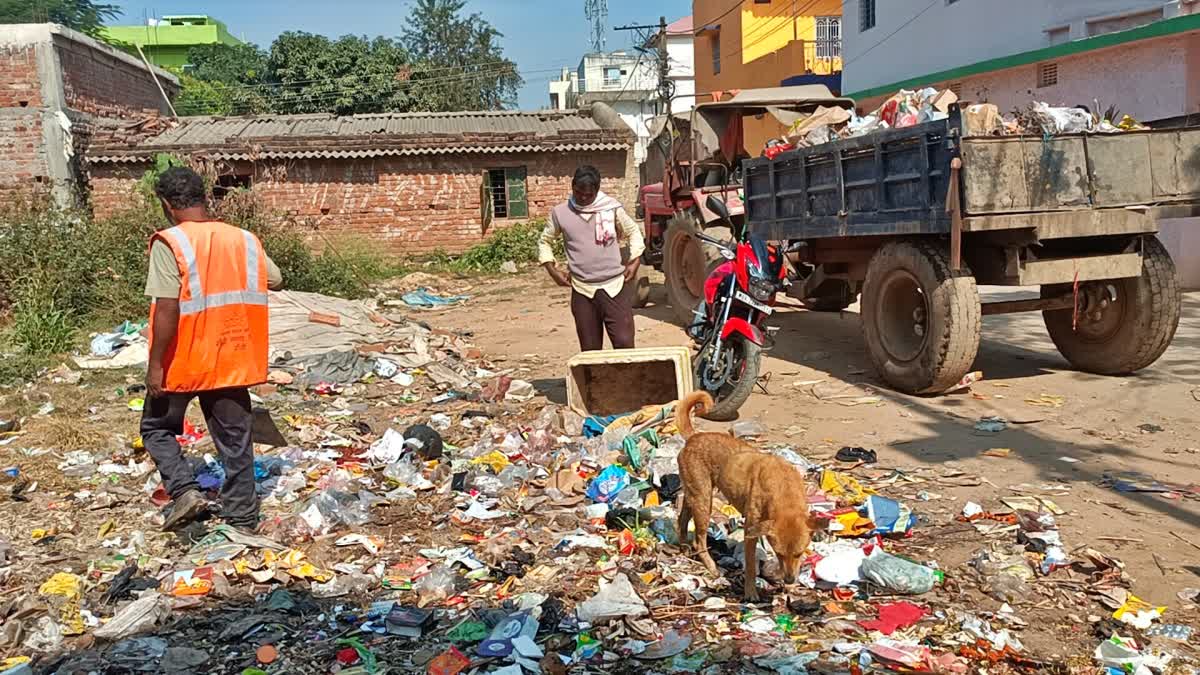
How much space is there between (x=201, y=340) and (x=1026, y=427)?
4961mm

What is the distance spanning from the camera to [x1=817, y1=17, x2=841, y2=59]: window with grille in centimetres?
2681

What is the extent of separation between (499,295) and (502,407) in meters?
8.33

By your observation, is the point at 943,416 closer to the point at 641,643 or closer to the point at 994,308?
the point at 994,308

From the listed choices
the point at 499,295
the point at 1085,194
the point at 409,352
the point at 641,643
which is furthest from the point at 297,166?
the point at 641,643

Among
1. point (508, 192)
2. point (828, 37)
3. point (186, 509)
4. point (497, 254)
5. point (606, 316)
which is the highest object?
point (828, 37)

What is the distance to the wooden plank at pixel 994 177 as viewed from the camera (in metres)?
5.90

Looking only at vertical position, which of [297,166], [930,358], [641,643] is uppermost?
[297,166]

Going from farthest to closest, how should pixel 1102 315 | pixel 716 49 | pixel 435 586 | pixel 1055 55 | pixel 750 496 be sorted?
pixel 716 49 → pixel 1055 55 → pixel 1102 315 → pixel 435 586 → pixel 750 496

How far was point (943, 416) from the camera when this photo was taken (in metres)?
6.34

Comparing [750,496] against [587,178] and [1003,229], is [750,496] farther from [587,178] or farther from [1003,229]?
[1003,229]

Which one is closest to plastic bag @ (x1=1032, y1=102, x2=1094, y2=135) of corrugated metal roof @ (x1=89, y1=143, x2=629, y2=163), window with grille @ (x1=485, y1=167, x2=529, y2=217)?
corrugated metal roof @ (x1=89, y1=143, x2=629, y2=163)

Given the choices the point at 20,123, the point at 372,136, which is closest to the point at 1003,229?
the point at 372,136

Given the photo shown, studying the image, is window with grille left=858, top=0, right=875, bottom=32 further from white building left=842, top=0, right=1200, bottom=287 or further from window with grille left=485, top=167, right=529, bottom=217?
→ window with grille left=485, top=167, right=529, bottom=217

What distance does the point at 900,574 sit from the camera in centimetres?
363
